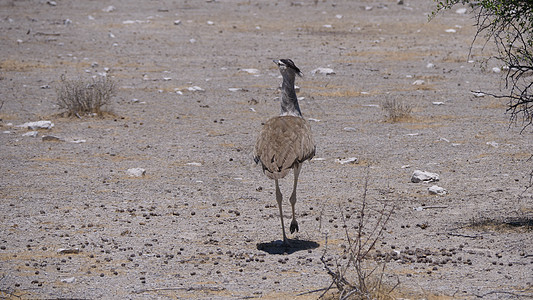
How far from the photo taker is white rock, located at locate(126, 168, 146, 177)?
35.1ft

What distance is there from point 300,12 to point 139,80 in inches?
478

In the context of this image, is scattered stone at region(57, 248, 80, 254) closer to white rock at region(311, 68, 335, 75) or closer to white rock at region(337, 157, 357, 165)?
white rock at region(337, 157, 357, 165)

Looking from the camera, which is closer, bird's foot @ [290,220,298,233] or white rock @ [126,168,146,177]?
bird's foot @ [290,220,298,233]

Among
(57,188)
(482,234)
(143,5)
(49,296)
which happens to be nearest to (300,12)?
(143,5)

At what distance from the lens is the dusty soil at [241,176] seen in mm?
6793

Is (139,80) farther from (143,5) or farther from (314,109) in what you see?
(143,5)

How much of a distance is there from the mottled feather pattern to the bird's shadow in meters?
0.74

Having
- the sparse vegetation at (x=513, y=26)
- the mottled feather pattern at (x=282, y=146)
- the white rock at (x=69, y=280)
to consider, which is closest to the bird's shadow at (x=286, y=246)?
the mottled feather pattern at (x=282, y=146)

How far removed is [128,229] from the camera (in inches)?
325

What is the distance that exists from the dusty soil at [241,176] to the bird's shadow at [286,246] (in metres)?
0.02

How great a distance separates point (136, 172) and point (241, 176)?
4.93 feet

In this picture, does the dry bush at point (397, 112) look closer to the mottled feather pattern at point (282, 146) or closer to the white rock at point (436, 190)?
the white rock at point (436, 190)

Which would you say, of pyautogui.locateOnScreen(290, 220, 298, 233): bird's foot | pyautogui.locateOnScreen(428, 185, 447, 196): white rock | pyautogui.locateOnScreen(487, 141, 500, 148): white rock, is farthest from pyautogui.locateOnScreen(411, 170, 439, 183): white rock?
pyautogui.locateOnScreen(290, 220, 298, 233): bird's foot

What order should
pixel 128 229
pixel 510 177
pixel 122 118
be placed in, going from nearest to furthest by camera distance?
pixel 128 229, pixel 510 177, pixel 122 118
